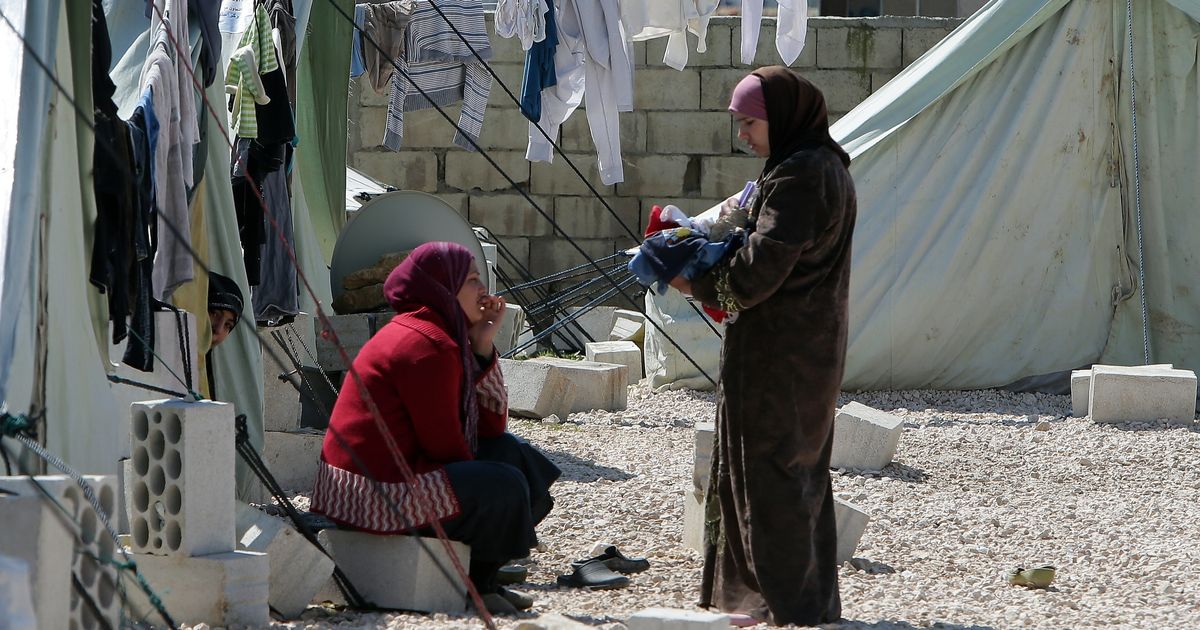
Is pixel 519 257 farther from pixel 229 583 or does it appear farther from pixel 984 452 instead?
pixel 229 583

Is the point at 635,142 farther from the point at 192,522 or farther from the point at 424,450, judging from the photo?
the point at 192,522

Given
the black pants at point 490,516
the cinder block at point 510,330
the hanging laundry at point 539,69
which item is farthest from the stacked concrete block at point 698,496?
the cinder block at point 510,330

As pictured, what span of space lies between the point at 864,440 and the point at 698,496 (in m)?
1.86

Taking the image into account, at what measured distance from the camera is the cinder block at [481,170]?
1200cm

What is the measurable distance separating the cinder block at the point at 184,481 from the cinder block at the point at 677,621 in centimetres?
111

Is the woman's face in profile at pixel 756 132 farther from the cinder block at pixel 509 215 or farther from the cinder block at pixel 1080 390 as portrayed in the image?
the cinder block at pixel 509 215

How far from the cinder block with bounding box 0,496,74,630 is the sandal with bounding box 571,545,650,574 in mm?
1960

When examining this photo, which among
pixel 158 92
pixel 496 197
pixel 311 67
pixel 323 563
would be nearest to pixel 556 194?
pixel 496 197

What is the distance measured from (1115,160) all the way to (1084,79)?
1.72ft

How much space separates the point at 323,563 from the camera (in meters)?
3.94

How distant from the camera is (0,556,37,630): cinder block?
8.88ft

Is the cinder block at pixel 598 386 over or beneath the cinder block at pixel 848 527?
over

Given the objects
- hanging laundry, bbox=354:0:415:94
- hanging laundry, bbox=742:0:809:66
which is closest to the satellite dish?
hanging laundry, bbox=354:0:415:94

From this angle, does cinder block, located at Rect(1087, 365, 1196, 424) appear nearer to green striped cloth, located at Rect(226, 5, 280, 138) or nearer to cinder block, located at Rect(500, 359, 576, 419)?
cinder block, located at Rect(500, 359, 576, 419)
